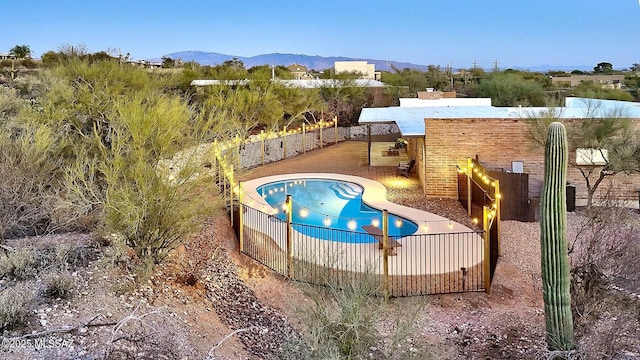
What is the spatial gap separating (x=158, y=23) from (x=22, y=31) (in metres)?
13.2

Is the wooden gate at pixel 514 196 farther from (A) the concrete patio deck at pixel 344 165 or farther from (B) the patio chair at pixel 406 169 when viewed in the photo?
(B) the patio chair at pixel 406 169

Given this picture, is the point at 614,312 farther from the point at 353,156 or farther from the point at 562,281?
the point at 353,156

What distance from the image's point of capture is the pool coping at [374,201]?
1285 centimetres

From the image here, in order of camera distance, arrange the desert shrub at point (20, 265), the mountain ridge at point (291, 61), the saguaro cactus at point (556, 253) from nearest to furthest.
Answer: the saguaro cactus at point (556, 253)
the desert shrub at point (20, 265)
the mountain ridge at point (291, 61)

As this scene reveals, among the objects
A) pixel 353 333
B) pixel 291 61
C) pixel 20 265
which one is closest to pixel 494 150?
pixel 353 333

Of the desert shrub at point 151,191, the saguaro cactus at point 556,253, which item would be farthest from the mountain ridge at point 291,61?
the saguaro cactus at point 556,253

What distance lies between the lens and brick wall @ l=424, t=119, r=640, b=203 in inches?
616

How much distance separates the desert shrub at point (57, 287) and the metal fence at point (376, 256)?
342 centimetres

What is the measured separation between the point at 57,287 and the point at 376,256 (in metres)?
5.98

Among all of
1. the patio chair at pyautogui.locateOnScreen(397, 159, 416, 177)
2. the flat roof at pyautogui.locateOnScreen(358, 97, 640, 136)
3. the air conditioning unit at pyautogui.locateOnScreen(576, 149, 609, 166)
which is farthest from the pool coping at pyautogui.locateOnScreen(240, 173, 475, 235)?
the air conditioning unit at pyautogui.locateOnScreen(576, 149, 609, 166)

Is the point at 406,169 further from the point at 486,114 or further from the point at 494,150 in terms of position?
the point at 494,150

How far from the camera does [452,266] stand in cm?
1023

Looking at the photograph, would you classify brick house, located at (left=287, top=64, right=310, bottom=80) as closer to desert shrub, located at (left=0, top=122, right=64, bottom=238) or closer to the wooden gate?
the wooden gate

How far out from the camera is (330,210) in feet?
54.3
